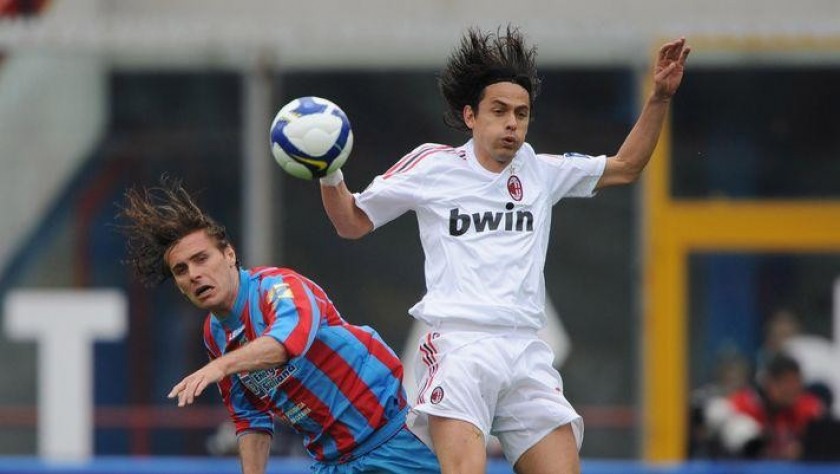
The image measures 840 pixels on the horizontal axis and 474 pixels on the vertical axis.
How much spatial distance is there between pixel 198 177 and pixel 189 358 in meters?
1.27

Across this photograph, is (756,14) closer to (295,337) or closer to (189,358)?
(189,358)

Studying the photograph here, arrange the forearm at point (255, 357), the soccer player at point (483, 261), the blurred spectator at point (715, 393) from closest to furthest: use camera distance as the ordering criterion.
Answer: the forearm at point (255, 357)
the soccer player at point (483, 261)
the blurred spectator at point (715, 393)

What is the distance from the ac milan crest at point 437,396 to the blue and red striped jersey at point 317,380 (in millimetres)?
335

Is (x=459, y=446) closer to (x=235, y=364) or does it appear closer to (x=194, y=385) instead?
(x=235, y=364)

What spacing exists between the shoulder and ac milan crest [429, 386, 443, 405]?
84 centimetres

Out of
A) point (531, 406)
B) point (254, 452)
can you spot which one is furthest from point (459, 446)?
point (254, 452)

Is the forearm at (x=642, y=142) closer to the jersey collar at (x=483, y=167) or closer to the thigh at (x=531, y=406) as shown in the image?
the jersey collar at (x=483, y=167)

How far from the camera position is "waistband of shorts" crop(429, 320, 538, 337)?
734 centimetres

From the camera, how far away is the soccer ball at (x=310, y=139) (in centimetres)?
702

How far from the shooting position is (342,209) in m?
7.36

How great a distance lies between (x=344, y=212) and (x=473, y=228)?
50cm

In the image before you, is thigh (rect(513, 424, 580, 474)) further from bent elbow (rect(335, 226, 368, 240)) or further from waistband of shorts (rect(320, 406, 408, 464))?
bent elbow (rect(335, 226, 368, 240))

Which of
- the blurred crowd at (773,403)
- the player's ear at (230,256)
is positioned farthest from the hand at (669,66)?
the blurred crowd at (773,403)

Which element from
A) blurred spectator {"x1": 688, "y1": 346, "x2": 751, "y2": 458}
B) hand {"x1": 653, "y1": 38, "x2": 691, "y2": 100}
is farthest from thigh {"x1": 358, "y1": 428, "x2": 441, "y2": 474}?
blurred spectator {"x1": 688, "y1": 346, "x2": 751, "y2": 458}
